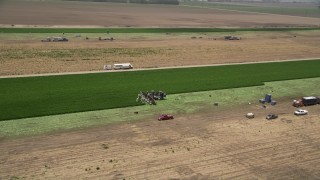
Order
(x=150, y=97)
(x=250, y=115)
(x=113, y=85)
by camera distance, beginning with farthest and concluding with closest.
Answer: (x=113, y=85), (x=150, y=97), (x=250, y=115)

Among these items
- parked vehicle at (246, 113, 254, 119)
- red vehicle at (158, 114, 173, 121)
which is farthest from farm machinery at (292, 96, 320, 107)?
red vehicle at (158, 114, 173, 121)

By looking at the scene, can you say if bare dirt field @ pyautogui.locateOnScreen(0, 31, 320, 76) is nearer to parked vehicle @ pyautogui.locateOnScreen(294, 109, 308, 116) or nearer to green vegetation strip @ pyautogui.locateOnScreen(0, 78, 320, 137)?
green vegetation strip @ pyautogui.locateOnScreen(0, 78, 320, 137)

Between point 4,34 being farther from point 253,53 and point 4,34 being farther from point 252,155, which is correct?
point 252,155

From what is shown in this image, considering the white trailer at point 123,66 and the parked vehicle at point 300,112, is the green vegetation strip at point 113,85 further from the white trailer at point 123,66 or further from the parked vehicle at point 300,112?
the parked vehicle at point 300,112

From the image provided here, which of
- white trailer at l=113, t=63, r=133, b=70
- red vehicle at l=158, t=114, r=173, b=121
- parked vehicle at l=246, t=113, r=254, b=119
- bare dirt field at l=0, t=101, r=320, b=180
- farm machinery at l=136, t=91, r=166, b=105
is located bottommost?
bare dirt field at l=0, t=101, r=320, b=180

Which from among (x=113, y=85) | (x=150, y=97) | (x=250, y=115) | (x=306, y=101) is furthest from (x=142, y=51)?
(x=250, y=115)

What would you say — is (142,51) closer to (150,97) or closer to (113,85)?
(113,85)
